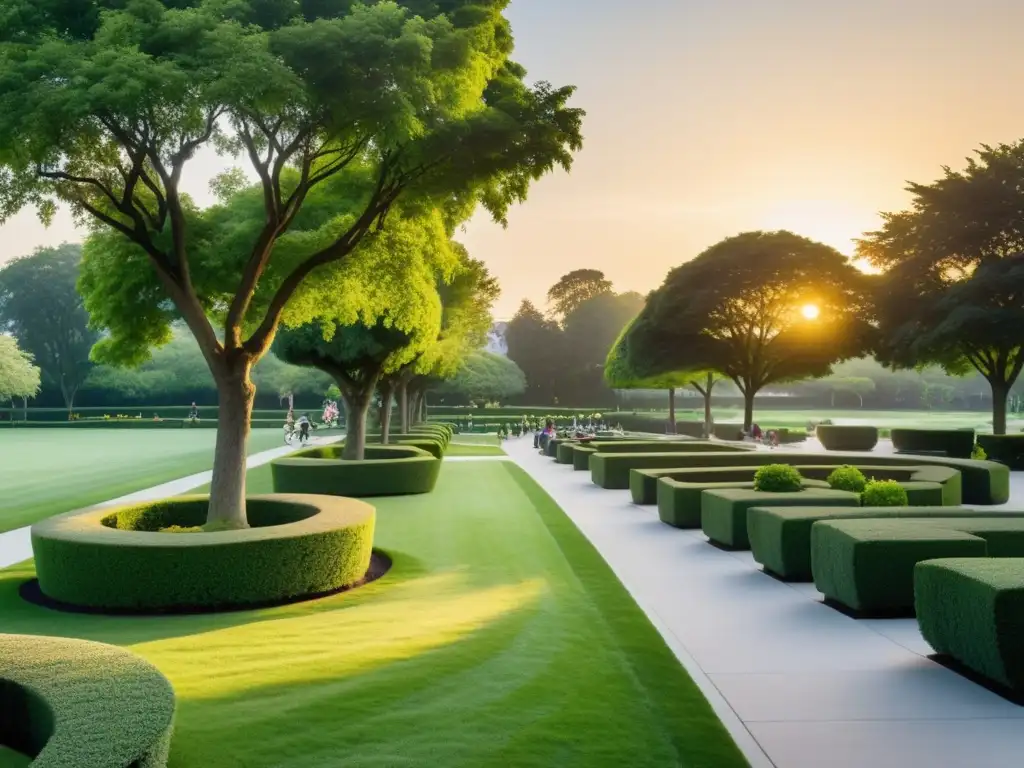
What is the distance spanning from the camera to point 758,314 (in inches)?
1753

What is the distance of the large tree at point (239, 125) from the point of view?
9383 mm

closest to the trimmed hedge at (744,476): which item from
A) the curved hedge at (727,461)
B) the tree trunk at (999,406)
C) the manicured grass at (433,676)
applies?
the curved hedge at (727,461)

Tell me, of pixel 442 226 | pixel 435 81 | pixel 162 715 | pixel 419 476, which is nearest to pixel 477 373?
pixel 419 476

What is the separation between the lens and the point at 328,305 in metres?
15.7

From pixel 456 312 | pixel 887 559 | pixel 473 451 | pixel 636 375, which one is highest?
pixel 456 312

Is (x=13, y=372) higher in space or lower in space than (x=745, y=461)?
higher

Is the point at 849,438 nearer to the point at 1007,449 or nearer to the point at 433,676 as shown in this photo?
the point at 1007,449

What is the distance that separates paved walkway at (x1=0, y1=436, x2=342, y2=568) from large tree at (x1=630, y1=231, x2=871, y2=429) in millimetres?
20855

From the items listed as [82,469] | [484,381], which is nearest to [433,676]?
[82,469]

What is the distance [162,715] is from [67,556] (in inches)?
240

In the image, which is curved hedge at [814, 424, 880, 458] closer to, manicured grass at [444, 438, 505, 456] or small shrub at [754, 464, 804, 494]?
manicured grass at [444, 438, 505, 456]

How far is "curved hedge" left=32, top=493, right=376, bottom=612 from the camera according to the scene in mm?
9594

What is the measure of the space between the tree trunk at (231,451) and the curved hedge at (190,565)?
5.73 ft

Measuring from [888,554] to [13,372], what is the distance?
70.7 metres
